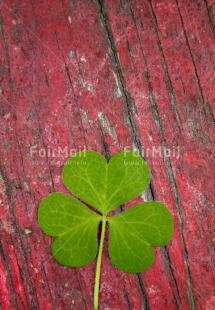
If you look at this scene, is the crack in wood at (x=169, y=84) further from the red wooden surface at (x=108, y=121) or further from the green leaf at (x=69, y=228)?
the green leaf at (x=69, y=228)

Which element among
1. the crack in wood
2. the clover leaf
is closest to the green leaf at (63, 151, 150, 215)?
the clover leaf

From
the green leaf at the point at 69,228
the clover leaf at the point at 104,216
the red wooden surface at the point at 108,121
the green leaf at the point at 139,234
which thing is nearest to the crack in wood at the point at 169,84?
the red wooden surface at the point at 108,121

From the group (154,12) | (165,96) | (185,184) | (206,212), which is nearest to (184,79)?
(165,96)

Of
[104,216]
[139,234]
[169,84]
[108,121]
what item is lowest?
[139,234]

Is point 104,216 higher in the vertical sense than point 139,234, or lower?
higher

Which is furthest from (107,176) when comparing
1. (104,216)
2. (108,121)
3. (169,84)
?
(169,84)

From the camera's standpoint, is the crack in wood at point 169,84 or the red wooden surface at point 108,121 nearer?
the red wooden surface at point 108,121

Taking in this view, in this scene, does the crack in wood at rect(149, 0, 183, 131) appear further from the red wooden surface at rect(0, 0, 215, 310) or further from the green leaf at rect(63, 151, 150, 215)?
the green leaf at rect(63, 151, 150, 215)

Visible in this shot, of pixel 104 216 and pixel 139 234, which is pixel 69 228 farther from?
pixel 139 234
